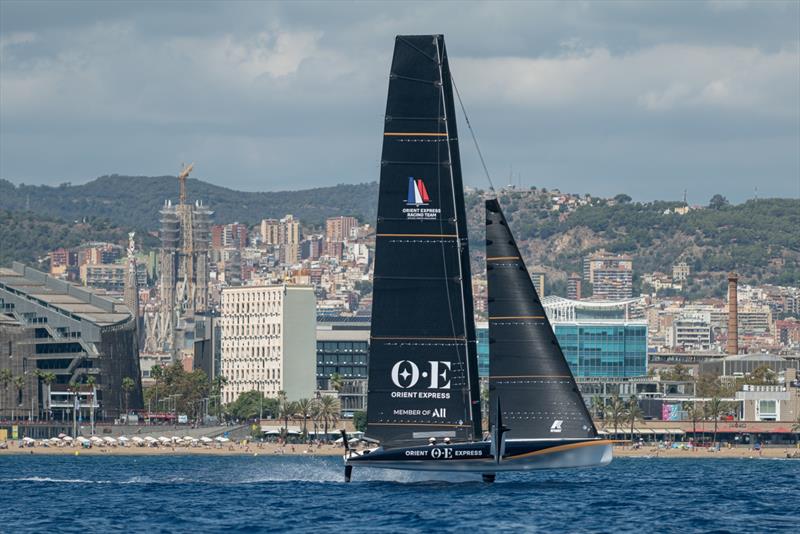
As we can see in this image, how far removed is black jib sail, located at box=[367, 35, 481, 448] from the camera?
60844 millimetres

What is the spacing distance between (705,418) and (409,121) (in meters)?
131

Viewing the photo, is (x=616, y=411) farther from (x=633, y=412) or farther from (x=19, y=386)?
(x=19, y=386)

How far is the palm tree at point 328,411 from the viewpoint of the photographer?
189050mm

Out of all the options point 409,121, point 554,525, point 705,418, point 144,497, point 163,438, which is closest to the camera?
point 554,525

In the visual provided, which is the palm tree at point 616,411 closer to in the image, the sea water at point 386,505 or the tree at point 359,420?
the tree at point 359,420

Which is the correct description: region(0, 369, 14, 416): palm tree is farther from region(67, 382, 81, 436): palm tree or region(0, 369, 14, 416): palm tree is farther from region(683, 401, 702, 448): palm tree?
region(683, 401, 702, 448): palm tree

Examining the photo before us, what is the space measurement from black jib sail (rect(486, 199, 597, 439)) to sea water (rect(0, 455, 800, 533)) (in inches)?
103

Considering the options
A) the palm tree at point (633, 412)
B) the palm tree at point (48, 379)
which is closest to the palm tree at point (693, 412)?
the palm tree at point (633, 412)

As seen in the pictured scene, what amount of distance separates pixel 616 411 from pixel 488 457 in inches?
4674

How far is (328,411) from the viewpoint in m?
190

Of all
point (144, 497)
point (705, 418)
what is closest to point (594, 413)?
point (705, 418)

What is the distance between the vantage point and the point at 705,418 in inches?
7338

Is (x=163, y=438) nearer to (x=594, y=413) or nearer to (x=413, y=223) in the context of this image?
(x=594, y=413)

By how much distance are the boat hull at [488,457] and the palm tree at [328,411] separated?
125 metres
